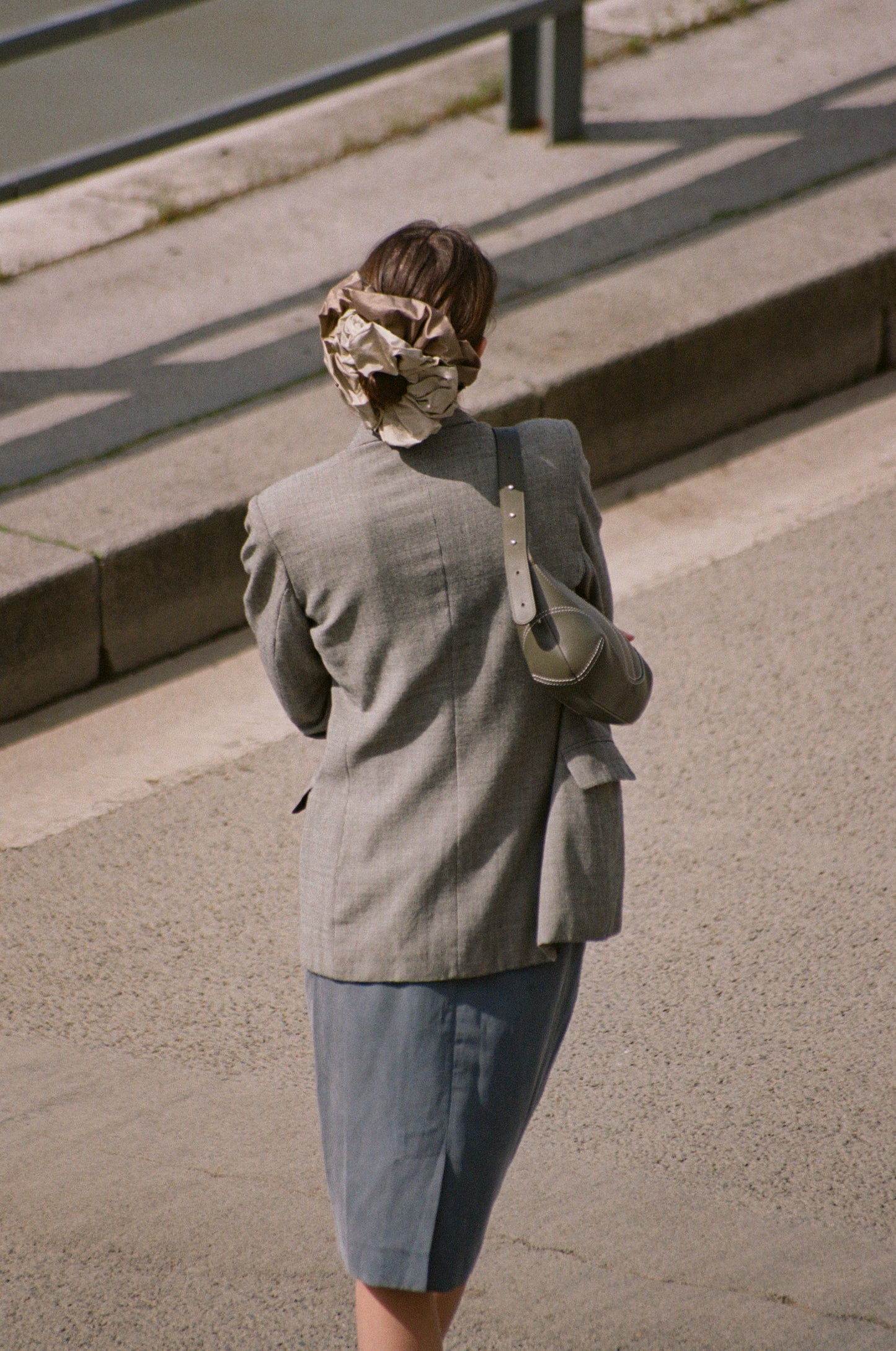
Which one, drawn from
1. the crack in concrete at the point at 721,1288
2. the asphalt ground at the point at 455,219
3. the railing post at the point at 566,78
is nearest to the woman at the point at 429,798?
the crack in concrete at the point at 721,1288

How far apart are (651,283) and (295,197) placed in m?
1.84

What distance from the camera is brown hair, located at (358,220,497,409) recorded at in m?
2.10

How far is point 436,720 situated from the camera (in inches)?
86.8

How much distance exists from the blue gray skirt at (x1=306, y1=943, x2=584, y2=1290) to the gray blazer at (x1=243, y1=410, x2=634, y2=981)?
5cm

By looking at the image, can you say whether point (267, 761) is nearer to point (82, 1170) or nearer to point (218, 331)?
point (82, 1170)

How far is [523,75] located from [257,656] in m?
3.74

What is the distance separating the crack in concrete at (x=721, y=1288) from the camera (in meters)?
2.78

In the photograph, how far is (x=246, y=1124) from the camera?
3301 mm

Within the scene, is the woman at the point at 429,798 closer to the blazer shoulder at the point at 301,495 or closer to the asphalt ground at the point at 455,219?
the blazer shoulder at the point at 301,495

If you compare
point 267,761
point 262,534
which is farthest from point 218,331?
point 262,534

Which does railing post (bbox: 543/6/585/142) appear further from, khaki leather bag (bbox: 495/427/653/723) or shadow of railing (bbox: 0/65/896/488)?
khaki leather bag (bbox: 495/427/653/723)

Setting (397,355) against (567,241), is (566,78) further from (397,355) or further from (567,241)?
(397,355)

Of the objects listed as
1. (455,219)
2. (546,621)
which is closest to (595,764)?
(546,621)

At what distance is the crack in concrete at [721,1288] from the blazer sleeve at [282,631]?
114cm
